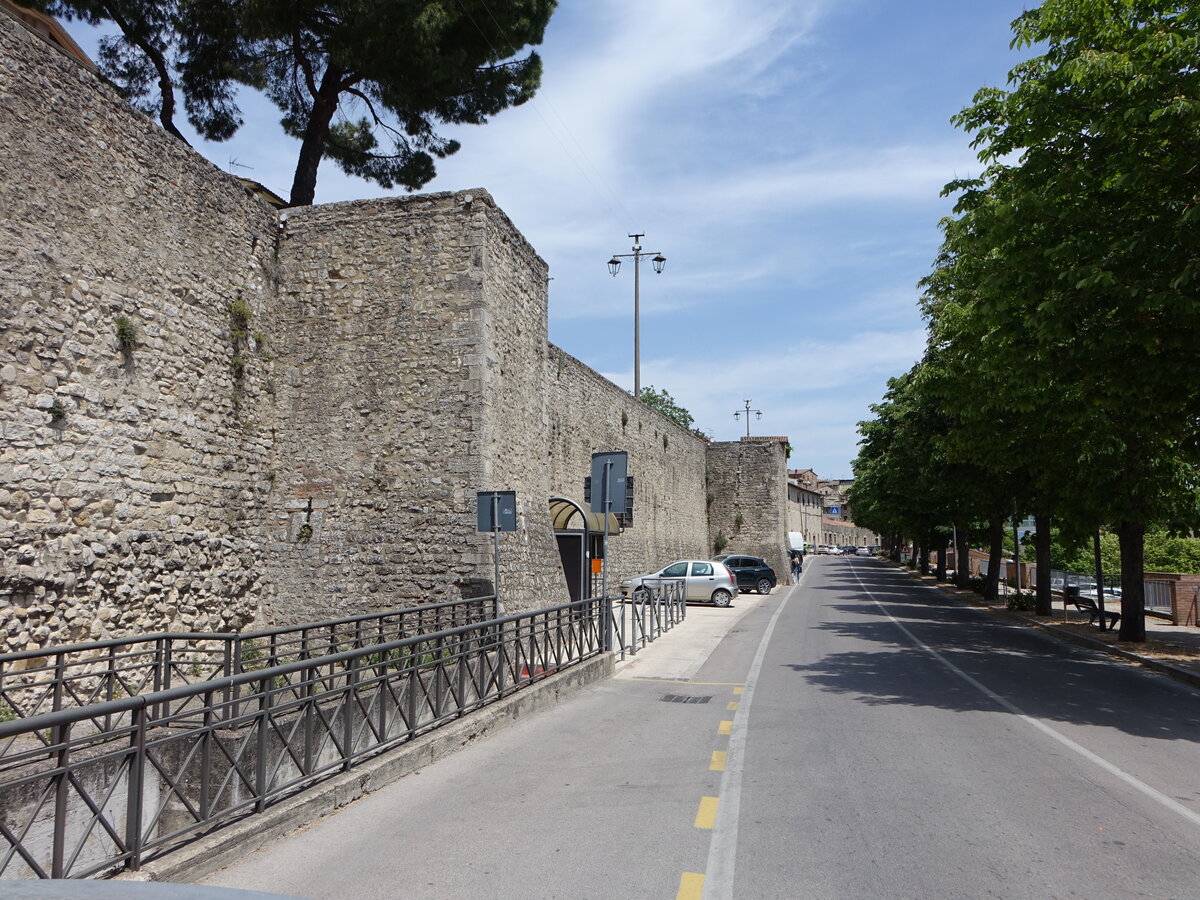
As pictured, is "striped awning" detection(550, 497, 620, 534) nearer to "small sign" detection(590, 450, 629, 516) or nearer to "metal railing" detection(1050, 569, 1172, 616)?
"small sign" detection(590, 450, 629, 516)

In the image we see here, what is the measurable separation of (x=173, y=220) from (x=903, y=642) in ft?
48.0

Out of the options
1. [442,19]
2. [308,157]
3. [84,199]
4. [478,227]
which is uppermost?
[442,19]

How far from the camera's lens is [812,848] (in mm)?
5012

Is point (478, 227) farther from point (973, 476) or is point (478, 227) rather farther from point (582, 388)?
point (973, 476)

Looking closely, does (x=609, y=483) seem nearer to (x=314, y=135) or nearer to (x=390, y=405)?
(x=390, y=405)

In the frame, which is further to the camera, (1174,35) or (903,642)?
(903,642)

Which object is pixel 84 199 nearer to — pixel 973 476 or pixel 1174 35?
pixel 1174 35

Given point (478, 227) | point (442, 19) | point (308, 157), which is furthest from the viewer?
point (308, 157)

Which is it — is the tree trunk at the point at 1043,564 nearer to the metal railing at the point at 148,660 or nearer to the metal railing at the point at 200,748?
the metal railing at the point at 148,660

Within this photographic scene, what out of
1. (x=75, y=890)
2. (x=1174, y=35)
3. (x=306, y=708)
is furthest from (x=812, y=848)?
(x=1174, y=35)

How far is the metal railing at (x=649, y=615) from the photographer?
15.7 m

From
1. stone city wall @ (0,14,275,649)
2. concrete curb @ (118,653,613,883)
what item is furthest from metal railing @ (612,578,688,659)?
stone city wall @ (0,14,275,649)

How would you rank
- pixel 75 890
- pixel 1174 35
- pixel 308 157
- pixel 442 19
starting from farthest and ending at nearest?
1. pixel 308 157
2. pixel 442 19
3. pixel 1174 35
4. pixel 75 890

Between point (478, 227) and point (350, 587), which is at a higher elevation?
point (478, 227)
